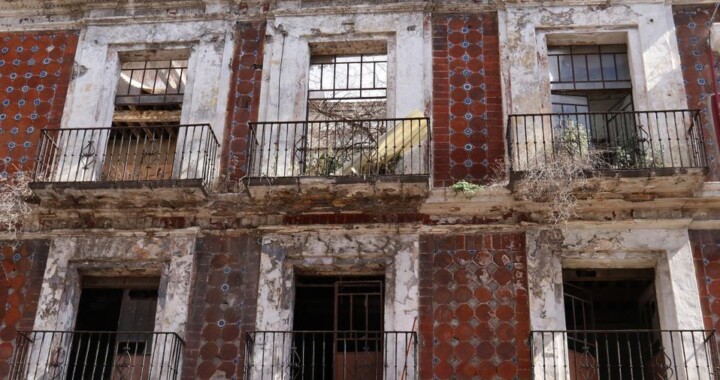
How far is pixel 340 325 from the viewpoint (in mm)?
11281

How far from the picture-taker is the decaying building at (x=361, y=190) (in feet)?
32.7

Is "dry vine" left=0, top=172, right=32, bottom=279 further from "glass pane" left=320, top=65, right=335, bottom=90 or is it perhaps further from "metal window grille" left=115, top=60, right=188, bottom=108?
"glass pane" left=320, top=65, right=335, bottom=90

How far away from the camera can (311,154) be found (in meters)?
11.2

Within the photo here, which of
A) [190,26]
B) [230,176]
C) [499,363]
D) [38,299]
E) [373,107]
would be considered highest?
[190,26]

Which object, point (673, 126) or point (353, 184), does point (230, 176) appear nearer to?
point (353, 184)

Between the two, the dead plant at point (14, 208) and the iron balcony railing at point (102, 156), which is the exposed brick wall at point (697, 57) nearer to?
the iron balcony railing at point (102, 156)

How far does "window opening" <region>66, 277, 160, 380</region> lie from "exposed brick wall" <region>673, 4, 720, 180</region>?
21.8ft

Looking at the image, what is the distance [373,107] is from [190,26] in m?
2.66

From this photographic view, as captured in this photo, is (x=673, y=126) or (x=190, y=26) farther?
(x=190, y=26)

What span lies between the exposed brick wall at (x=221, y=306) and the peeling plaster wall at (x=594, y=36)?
3.64 meters

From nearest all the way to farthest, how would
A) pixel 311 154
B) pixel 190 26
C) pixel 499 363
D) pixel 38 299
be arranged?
pixel 499 363, pixel 38 299, pixel 311 154, pixel 190 26

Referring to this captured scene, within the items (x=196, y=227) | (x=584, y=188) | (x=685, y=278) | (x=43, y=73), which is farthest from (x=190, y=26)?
(x=685, y=278)

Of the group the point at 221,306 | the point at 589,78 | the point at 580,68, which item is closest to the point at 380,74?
the point at 580,68

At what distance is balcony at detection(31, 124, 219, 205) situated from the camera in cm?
1041
